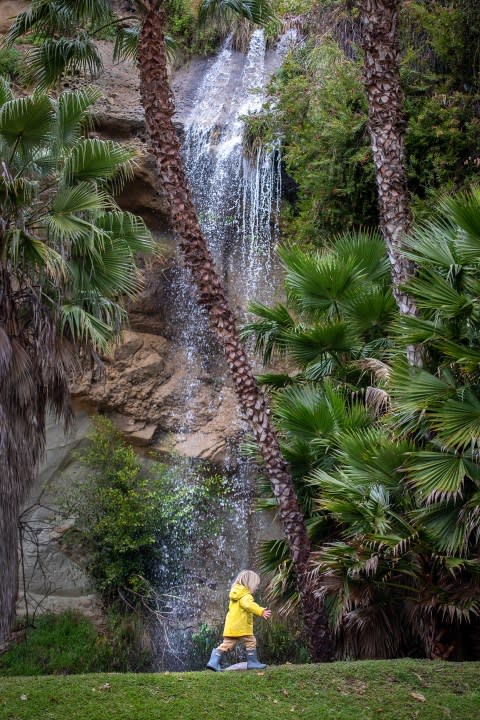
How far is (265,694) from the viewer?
7074 millimetres

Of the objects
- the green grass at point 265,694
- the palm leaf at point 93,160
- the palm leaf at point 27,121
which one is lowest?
the green grass at point 265,694

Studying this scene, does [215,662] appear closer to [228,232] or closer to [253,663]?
[253,663]

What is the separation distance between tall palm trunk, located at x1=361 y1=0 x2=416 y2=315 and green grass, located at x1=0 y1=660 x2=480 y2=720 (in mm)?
4104

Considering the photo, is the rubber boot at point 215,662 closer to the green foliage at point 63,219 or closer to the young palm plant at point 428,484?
the young palm plant at point 428,484

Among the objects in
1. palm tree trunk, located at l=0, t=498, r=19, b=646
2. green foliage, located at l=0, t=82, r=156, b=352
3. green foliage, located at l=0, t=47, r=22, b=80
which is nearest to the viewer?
palm tree trunk, located at l=0, t=498, r=19, b=646

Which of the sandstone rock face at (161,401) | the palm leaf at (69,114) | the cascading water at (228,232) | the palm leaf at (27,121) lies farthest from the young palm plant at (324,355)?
the sandstone rock face at (161,401)

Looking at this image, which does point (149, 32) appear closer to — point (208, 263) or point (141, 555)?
point (208, 263)

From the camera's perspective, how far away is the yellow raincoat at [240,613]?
8.02 meters

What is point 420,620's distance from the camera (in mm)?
8391

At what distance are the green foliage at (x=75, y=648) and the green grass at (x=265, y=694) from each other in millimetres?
3724

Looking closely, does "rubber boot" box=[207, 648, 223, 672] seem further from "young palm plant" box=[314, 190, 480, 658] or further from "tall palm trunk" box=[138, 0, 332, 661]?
"tall palm trunk" box=[138, 0, 332, 661]

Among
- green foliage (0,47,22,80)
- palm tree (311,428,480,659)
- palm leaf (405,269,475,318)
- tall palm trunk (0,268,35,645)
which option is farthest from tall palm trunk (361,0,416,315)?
green foliage (0,47,22,80)

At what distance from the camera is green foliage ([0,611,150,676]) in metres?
11.1

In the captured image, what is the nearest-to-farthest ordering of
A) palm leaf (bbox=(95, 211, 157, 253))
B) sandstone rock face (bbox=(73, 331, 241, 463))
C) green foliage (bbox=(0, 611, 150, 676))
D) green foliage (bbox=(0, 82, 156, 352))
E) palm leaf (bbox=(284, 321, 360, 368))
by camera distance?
green foliage (bbox=(0, 82, 156, 352))
palm leaf (bbox=(95, 211, 157, 253))
palm leaf (bbox=(284, 321, 360, 368))
green foliage (bbox=(0, 611, 150, 676))
sandstone rock face (bbox=(73, 331, 241, 463))
